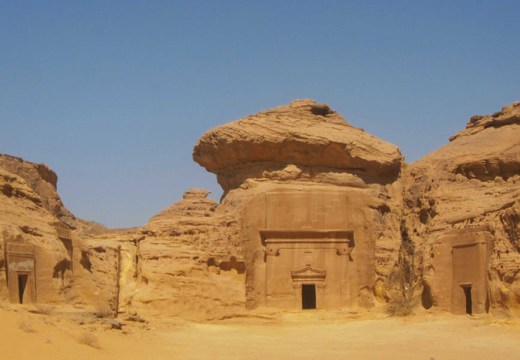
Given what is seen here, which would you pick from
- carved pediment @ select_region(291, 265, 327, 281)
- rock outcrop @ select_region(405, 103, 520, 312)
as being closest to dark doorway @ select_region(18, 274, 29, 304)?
carved pediment @ select_region(291, 265, 327, 281)

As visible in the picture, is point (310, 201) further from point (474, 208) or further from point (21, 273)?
point (21, 273)

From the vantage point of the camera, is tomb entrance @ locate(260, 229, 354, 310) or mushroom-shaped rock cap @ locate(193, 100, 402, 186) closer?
tomb entrance @ locate(260, 229, 354, 310)

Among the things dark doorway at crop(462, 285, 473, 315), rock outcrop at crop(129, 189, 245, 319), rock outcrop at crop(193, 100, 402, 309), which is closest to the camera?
dark doorway at crop(462, 285, 473, 315)

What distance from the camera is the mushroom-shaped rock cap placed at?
4050cm

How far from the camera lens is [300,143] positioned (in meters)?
40.5

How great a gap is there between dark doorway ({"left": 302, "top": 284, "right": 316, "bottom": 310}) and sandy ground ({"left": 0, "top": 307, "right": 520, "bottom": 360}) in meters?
3.19

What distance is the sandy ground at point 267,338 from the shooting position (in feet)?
63.2

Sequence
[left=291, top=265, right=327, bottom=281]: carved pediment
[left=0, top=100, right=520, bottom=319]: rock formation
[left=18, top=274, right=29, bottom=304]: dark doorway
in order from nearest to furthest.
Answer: [left=18, top=274, right=29, bottom=304]: dark doorway < [left=0, top=100, right=520, bottom=319]: rock formation < [left=291, top=265, right=327, bottom=281]: carved pediment

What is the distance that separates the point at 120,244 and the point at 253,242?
6.27 m

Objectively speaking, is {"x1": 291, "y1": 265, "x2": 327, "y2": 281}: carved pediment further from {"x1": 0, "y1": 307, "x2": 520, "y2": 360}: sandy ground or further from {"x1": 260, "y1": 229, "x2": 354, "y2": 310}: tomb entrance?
{"x1": 0, "y1": 307, "x2": 520, "y2": 360}: sandy ground

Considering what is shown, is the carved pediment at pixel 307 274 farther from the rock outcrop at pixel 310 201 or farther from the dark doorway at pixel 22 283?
the dark doorway at pixel 22 283

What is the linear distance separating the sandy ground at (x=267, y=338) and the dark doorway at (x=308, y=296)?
319 cm

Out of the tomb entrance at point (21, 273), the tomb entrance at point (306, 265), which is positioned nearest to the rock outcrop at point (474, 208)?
the tomb entrance at point (306, 265)

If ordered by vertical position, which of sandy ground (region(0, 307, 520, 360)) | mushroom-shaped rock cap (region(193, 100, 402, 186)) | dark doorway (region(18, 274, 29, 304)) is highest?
mushroom-shaped rock cap (region(193, 100, 402, 186))
